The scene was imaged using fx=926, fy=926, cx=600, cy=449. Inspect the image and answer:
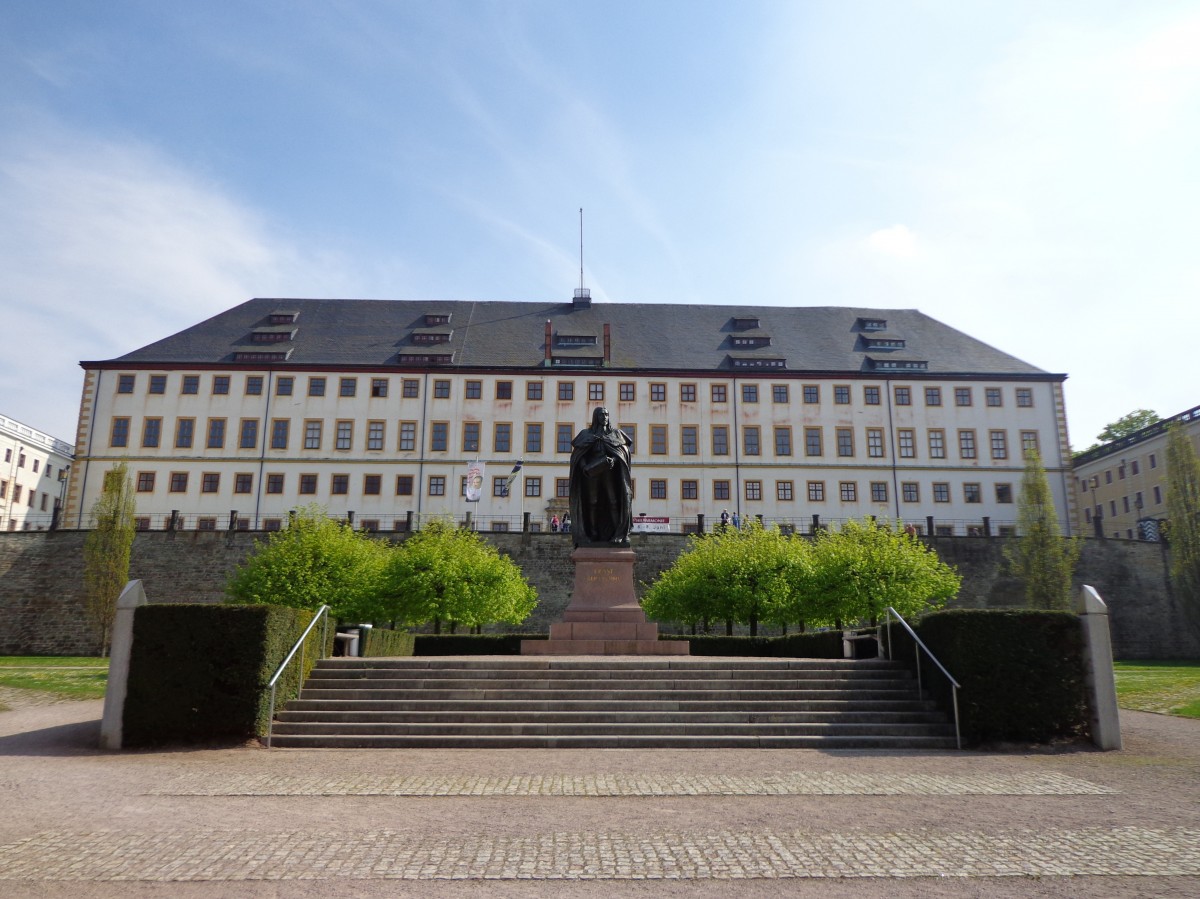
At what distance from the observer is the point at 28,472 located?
229ft

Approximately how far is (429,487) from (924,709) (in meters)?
40.9

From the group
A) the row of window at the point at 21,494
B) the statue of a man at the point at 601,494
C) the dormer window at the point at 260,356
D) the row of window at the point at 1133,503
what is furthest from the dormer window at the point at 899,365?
the row of window at the point at 21,494

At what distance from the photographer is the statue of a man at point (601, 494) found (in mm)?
21266

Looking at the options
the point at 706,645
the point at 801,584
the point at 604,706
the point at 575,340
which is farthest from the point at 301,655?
the point at 575,340

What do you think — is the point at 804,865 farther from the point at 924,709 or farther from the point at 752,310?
the point at 752,310

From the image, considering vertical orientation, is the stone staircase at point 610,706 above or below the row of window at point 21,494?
below

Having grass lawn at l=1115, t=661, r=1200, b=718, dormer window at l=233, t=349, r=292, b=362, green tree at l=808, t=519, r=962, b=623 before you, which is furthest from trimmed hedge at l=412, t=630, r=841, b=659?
dormer window at l=233, t=349, r=292, b=362

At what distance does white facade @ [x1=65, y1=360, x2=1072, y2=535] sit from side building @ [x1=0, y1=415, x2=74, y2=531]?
16.2 m

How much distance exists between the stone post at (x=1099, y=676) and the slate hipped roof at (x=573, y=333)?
137ft

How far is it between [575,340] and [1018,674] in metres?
45.4

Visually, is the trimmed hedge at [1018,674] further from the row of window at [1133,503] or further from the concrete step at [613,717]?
the row of window at [1133,503]

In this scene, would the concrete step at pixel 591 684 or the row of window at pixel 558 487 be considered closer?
the concrete step at pixel 591 684

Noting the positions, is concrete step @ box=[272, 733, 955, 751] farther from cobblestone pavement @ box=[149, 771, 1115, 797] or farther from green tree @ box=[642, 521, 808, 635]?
green tree @ box=[642, 521, 808, 635]

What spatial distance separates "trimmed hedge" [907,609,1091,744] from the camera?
1391 cm
